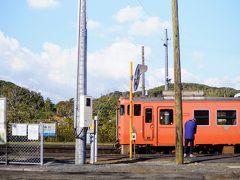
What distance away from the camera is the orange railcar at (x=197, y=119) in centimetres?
2381

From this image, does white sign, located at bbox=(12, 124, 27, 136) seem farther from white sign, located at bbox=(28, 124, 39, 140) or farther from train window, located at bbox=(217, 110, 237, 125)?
train window, located at bbox=(217, 110, 237, 125)

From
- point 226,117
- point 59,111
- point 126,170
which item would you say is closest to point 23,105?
point 59,111

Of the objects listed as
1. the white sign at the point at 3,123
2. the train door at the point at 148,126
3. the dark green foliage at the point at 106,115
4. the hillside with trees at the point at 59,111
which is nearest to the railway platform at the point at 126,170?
the white sign at the point at 3,123

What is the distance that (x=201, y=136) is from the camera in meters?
23.9

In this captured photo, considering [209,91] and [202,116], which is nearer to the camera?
[202,116]

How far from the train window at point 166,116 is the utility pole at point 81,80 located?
6.80 m

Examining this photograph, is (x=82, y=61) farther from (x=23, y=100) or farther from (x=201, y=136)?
(x=23, y=100)

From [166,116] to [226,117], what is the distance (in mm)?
2901

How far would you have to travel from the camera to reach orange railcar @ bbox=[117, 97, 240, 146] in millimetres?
23812

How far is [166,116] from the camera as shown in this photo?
2389cm

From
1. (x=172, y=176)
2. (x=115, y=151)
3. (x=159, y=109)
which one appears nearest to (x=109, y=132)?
(x=115, y=151)

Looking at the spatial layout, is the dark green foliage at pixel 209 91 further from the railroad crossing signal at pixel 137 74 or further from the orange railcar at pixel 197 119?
the railroad crossing signal at pixel 137 74

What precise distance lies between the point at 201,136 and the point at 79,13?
31.0 feet

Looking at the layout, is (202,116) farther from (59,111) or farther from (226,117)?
(59,111)
